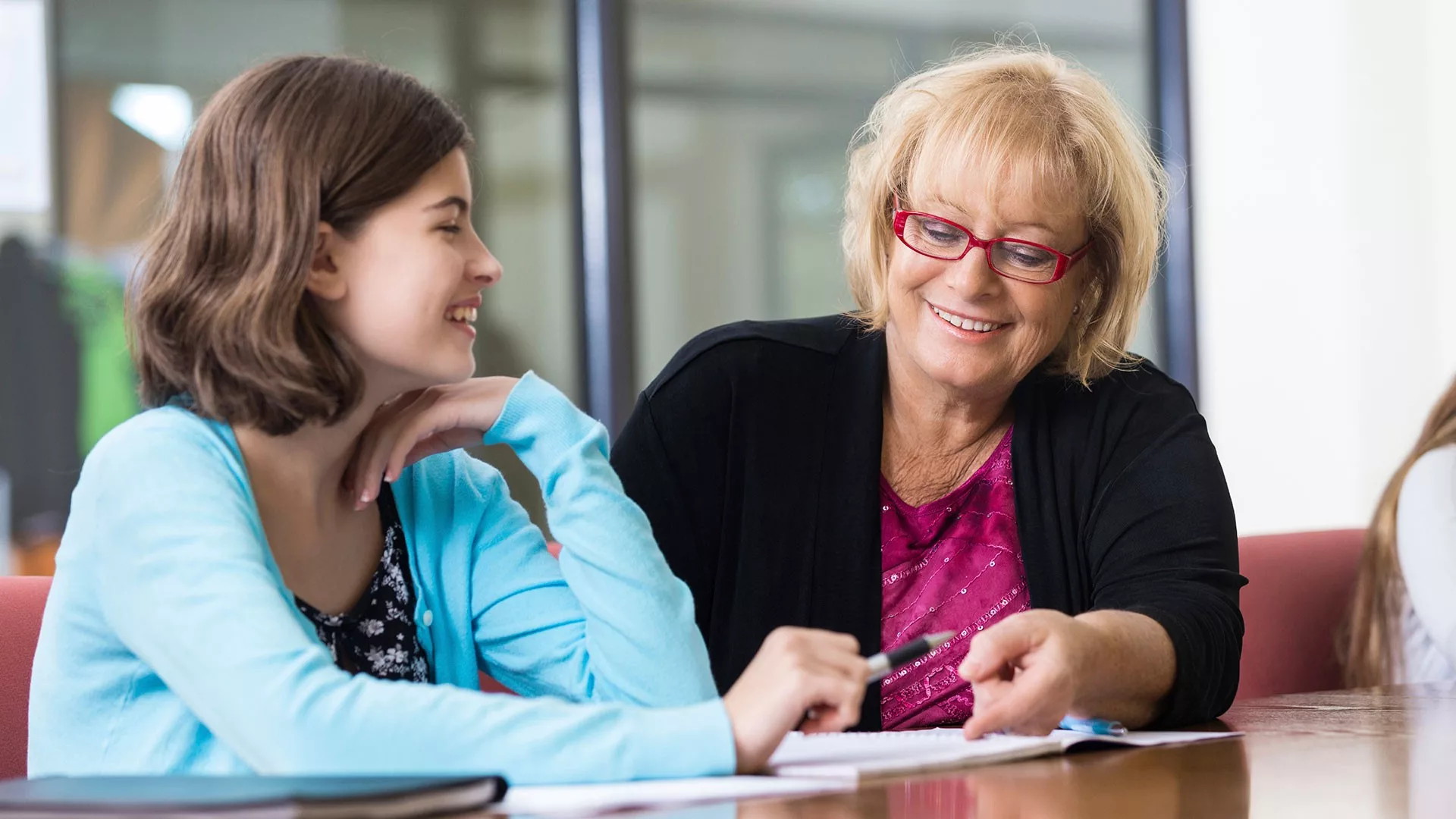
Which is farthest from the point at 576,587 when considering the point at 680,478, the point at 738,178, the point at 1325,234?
the point at 1325,234

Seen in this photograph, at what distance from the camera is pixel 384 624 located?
3.96ft

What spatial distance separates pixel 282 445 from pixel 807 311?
2.82 metres

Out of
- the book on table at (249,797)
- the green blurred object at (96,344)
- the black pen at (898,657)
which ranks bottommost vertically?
the book on table at (249,797)

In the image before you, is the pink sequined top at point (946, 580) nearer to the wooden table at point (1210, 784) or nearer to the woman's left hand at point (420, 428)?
the wooden table at point (1210, 784)

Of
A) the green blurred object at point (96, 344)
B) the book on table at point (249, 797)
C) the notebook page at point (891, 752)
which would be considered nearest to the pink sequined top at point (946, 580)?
the notebook page at point (891, 752)

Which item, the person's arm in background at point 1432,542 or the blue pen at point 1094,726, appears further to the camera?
the person's arm in background at point 1432,542

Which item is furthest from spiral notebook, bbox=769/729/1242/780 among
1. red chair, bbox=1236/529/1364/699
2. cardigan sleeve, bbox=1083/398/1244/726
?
red chair, bbox=1236/529/1364/699

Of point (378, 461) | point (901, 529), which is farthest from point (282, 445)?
point (901, 529)

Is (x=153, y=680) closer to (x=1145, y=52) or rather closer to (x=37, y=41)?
(x=37, y=41)

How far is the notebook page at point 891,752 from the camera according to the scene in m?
0.99

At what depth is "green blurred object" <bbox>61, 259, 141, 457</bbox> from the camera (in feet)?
9.72

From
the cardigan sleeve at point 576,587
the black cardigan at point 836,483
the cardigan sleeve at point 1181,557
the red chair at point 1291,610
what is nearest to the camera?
the cardigan sleeve at point 576,587

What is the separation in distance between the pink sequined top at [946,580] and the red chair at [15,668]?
2.80ft

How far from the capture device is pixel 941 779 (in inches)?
37.9
